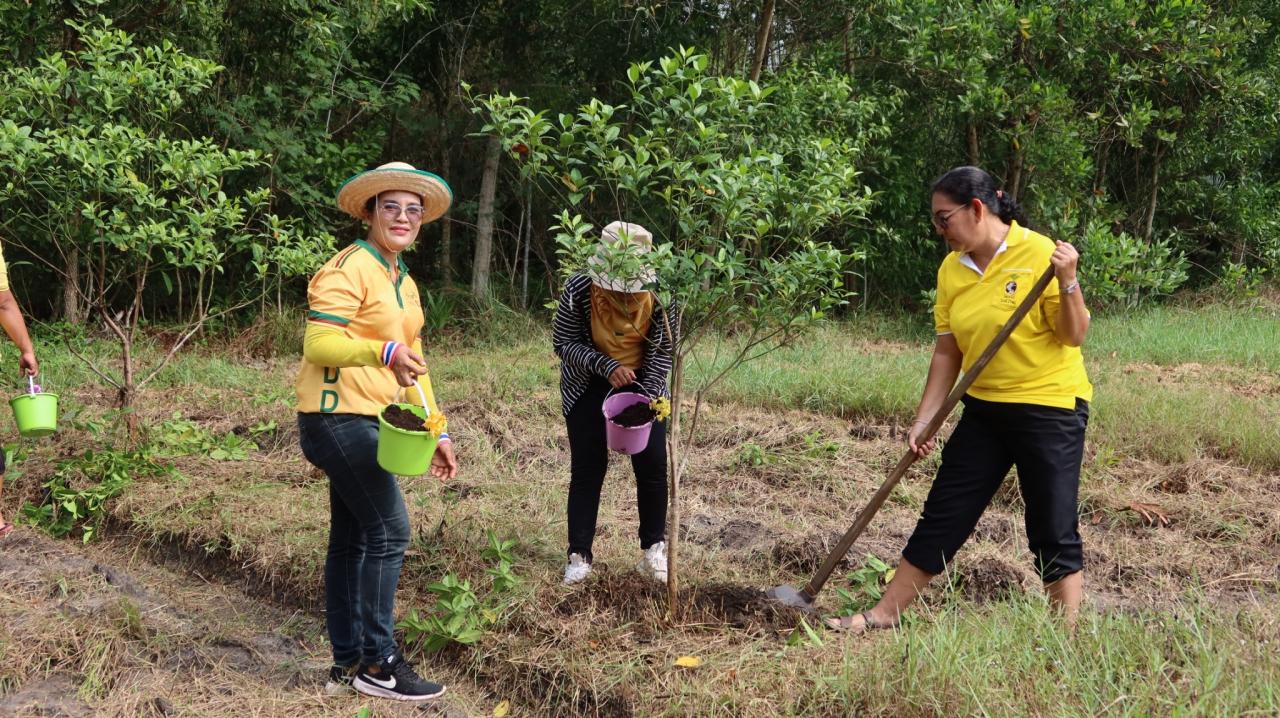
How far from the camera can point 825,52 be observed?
9.61 meters

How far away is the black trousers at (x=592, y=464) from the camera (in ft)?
12.7

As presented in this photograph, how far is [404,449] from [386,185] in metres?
0.84

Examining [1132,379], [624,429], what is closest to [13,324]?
[624,429]

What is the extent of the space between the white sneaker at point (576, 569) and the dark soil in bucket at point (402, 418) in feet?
3.98

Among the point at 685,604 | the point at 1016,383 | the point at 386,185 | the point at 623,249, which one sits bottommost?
the point at 685,604

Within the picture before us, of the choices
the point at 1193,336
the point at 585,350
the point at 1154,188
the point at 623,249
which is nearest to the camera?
the point at 623,249

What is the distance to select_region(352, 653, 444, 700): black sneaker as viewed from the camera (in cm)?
317

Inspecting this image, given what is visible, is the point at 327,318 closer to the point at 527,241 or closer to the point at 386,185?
the point at 386,185

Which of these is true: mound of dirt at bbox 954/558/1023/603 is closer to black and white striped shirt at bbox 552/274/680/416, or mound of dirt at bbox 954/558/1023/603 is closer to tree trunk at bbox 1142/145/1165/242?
black and white striped shirt at bbox 552/274/680/416

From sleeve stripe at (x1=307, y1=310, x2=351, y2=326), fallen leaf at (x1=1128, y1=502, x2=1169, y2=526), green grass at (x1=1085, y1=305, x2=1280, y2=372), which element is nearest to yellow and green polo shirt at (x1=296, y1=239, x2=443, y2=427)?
sleeve stripe at (x1=307, y1=310, x2=351, y2=326)

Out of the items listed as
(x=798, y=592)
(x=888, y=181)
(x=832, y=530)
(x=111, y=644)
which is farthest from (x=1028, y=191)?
(x=111, y=644)

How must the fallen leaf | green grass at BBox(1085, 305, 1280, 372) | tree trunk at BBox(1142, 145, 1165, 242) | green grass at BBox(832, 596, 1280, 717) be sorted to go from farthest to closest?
tree trunk at BBox(1142, 145, 1165, 242) < green grass at BBox(1085, 305, 1280, 372) < the fallen leaf < green grass at BBox(832, 596, 1280, 717)

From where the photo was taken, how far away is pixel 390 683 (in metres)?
3.17

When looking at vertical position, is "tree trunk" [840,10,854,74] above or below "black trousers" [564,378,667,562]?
above
